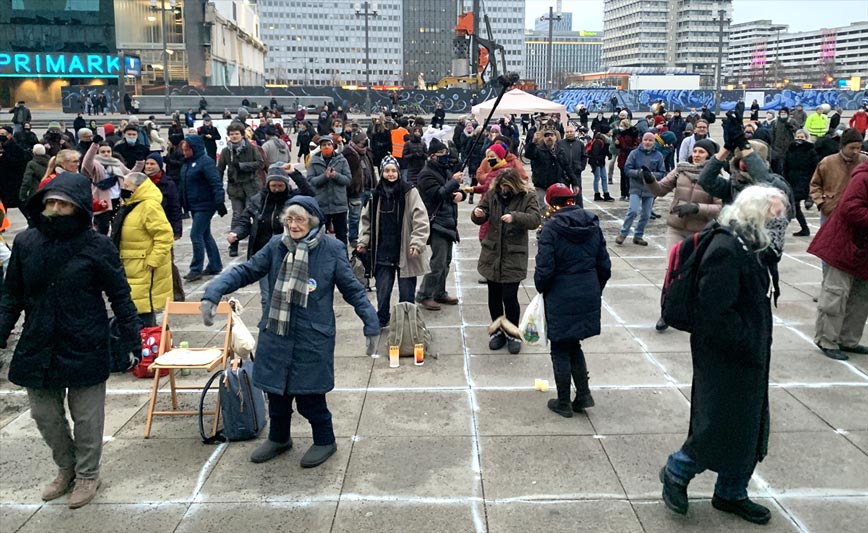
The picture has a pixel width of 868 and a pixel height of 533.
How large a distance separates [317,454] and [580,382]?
2155 millimetres

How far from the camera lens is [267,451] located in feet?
16.9

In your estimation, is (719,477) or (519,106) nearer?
(719,477)

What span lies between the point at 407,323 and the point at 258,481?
2.69 m

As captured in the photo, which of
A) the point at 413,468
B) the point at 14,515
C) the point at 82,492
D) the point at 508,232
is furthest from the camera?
the point at 508,232

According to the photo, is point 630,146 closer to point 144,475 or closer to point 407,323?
point 407,323

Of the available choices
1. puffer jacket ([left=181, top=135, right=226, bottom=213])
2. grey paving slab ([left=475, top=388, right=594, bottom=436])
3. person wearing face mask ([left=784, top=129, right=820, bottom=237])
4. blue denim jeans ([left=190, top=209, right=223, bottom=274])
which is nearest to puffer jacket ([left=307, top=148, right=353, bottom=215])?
puffer jacket ([left=181, top=135, right=226, bottom=213])

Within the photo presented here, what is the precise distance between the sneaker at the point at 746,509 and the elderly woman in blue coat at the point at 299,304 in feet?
7.88

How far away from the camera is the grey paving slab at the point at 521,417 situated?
18.4ft

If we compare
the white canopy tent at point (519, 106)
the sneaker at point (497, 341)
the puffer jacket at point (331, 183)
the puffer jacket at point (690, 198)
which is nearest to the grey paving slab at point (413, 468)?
the sneaker at point (497, 341)

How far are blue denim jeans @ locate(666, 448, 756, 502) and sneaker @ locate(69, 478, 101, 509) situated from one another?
363 centimetres

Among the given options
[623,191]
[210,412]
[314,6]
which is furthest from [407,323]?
[314,6]

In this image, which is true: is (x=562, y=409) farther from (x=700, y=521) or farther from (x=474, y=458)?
(x=700, y=521)

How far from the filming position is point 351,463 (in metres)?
5.12

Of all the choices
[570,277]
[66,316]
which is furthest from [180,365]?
[570,277]
